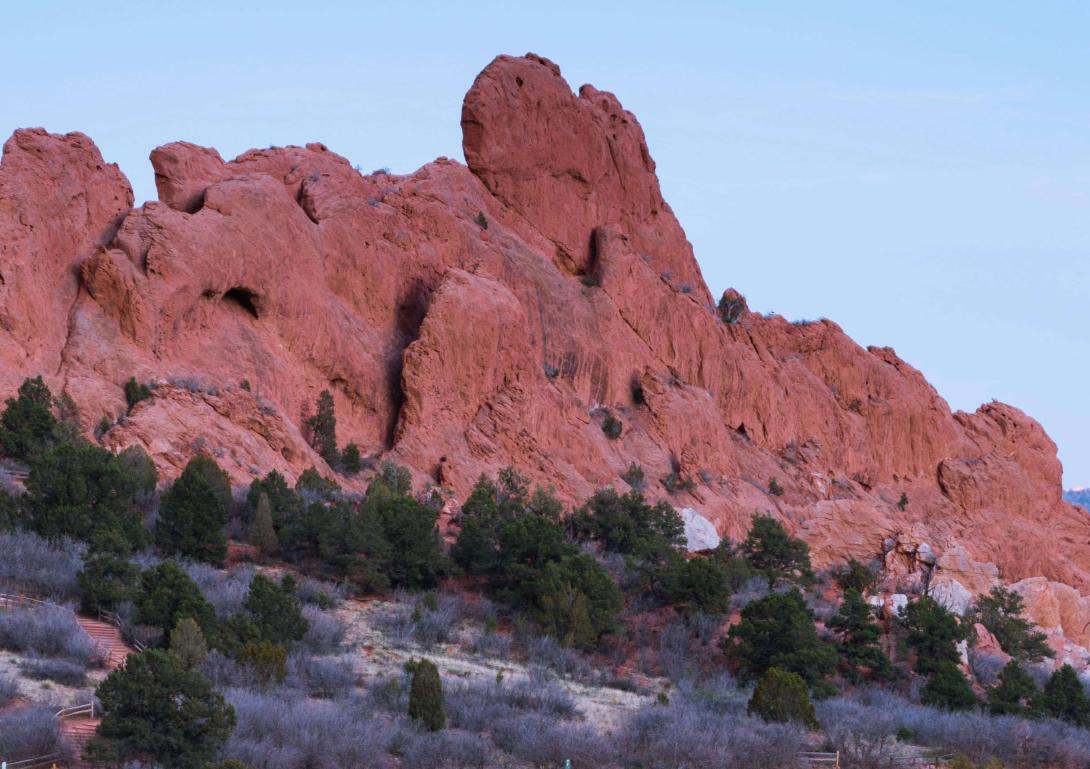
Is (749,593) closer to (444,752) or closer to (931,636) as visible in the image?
(931,636)

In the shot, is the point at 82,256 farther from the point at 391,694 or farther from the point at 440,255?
the point at 391,694

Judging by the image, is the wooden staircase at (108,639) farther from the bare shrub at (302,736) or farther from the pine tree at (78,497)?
the pine tree at (78,497)

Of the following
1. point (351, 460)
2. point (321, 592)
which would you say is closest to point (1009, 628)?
point (351, 460)

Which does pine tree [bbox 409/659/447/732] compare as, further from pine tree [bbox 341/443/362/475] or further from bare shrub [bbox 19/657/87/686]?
pine tree [bbox 341/443/362/475]

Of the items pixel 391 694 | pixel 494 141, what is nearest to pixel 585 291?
pixel 494 141

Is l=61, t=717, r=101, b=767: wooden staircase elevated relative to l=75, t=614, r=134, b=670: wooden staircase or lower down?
lower down

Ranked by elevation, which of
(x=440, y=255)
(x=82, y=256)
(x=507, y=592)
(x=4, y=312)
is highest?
(x=440, y=255)

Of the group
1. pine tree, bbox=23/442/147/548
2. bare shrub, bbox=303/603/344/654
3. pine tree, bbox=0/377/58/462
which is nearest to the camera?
bare shrub, bbox=303/603/344/654

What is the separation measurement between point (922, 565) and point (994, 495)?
24281mm

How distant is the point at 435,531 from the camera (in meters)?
34.9

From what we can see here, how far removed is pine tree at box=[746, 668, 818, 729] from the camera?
25625 millimetres

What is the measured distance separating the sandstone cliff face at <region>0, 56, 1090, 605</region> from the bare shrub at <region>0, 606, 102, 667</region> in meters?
12.6

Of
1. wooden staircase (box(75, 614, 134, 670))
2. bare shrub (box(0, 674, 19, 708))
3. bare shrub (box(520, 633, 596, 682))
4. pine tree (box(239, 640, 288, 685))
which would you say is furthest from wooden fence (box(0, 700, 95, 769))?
bare shrub (box(520, 633, 596, 682))

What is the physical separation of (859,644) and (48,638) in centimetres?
1847
